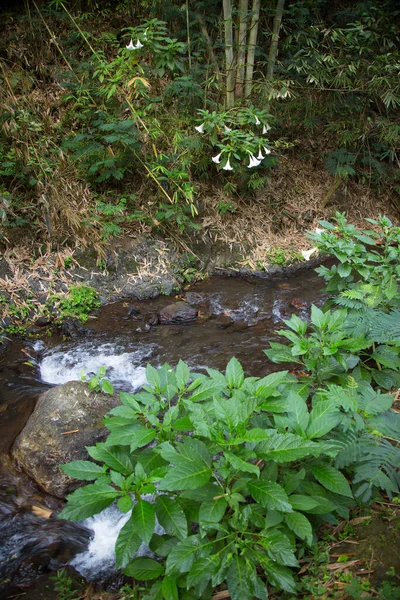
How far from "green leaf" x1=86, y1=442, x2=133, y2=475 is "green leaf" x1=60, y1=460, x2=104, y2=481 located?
0.15 feet

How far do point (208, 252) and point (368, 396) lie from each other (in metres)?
3.98

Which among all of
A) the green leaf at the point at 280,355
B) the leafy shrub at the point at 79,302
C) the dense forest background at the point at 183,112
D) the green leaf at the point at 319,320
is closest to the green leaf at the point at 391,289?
the green leaf at the point at 319,320

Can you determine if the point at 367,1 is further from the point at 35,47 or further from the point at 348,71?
the point at 35,47

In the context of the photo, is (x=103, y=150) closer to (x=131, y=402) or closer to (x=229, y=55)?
(x=229, y=55)

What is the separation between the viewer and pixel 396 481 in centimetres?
151

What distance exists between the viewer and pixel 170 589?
5.05 ft

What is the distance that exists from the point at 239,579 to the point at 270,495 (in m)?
0.31

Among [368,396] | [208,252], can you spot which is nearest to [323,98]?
[208,252]

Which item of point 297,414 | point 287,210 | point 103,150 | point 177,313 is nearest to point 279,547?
point 297,414

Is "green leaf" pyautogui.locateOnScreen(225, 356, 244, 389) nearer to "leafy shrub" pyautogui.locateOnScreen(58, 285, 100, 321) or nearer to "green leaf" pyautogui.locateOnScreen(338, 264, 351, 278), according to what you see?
"green leaf" pyautogui.locateOnScreen(338, 264, 351, 278)

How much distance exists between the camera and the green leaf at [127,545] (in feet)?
5.10

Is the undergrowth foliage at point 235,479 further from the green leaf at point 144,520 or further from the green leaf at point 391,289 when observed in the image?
the green leaf at point 391,289

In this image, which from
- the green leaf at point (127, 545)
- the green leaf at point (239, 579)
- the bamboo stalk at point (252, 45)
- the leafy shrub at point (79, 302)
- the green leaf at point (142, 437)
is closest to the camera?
the green leaf at point (239, 579)

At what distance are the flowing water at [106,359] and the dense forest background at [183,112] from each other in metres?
1.09
